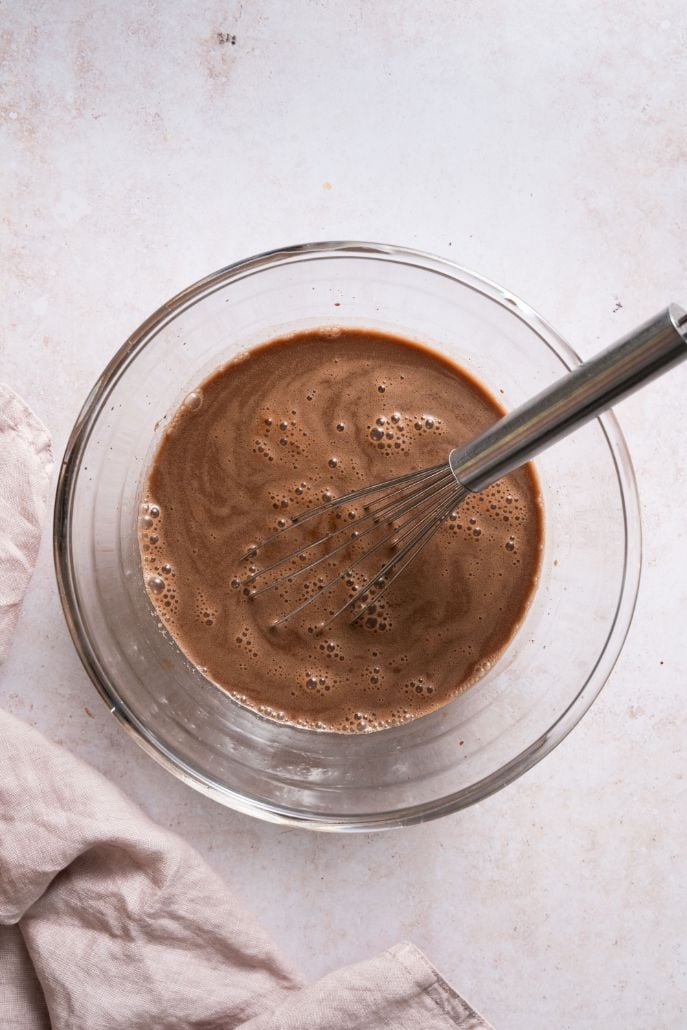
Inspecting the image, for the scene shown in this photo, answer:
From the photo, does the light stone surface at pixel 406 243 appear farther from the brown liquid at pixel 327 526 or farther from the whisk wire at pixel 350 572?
the whisk wire at pixel 350 572

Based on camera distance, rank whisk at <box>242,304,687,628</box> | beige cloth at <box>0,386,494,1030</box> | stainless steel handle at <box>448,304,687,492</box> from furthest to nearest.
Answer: beige cloth at <box>0,386,494,1030</box> < whisk at <box>242,304,687,628</box> < stainless steel handle at <box>448,304,687,492</box>

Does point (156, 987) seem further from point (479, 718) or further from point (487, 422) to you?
point (487, 422)

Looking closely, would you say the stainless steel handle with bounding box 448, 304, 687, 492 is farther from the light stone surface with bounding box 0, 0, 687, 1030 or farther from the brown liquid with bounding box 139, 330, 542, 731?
the light stone surface with bounding box 0, 0, 687, 1030

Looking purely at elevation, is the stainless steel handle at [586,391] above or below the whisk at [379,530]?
below

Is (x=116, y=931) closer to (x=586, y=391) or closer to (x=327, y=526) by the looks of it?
(x=327, y=526)

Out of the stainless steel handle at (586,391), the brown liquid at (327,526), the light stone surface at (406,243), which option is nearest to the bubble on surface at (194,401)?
the brown liquid at (327,526)

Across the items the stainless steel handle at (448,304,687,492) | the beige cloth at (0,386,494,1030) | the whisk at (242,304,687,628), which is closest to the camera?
the stainless steel handle at (448,304,687,492)

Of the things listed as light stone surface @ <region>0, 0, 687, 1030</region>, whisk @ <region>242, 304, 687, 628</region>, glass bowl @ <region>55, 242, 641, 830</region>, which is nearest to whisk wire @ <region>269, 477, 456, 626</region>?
whisk @ <region>242, 304, 687, 628</region>

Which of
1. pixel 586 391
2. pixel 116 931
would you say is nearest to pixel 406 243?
pixel 586 391
